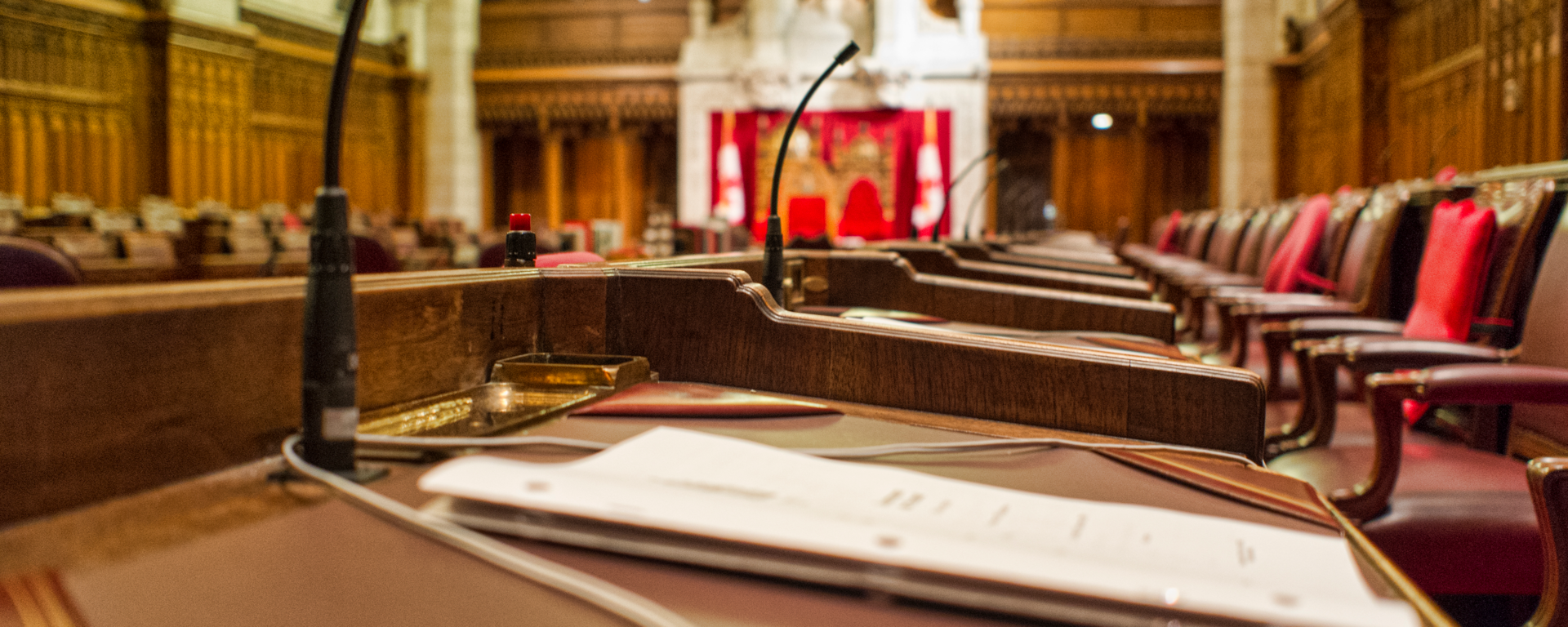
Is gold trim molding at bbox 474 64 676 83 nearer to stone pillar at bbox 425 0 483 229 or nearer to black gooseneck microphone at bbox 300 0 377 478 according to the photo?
stone pillar at bbox 425 0 483 229

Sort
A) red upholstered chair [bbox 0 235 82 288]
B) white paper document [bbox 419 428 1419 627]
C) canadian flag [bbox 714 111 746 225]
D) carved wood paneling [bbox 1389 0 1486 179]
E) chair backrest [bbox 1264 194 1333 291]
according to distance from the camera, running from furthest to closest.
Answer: canadian flag [bbox 714 111 746 225] < carved wood paneling [bbox 1389 0 1486 179] < chair backrest [bbox 1264 194 1333 291] < red upholstered chair [bbox 0 235 82 288] < white paper document [bbox 419 428 1419 627]

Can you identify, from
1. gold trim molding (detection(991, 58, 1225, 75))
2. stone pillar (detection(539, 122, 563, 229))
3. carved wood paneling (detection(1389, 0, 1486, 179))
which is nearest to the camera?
carved wood paneling (detection(1389, 0, 1486, 179))

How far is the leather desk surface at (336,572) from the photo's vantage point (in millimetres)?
497

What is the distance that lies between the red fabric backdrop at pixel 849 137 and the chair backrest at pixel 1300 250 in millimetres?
7207

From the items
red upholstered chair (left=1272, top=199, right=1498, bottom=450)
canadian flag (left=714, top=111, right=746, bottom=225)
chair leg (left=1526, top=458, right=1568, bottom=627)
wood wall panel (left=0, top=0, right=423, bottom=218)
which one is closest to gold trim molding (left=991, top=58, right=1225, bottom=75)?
canadian flag (left=714, top=111, right=746, bottom=225)

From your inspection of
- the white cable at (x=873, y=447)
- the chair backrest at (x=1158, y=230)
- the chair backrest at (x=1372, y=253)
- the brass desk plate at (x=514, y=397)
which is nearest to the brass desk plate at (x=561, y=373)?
the brass desk plate at (x=514, y=397)

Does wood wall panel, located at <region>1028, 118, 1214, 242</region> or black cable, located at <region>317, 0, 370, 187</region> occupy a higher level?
wood wall panel, located at <region>1028, 118, 1214, 242</region>

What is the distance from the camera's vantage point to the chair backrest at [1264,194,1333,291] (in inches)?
140

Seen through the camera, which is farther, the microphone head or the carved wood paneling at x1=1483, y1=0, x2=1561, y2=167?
the carved wood paneling at x1=1483, y1=0, x2=1561, y2=167

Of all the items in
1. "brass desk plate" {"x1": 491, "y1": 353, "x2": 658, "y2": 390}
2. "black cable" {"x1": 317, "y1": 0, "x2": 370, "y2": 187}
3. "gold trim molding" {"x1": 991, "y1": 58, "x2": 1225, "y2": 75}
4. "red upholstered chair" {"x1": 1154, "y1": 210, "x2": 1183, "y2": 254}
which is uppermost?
"gold trim molding" {"x1": 991, "y1": 58, "x2": 1225, "y2": 75}

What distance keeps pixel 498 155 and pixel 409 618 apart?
13781mm

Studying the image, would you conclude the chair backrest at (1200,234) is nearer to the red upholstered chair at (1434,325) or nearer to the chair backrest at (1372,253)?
the chair backrest at (1372,253)

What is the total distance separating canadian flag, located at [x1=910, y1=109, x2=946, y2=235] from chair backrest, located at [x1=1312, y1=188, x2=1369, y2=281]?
7.27m

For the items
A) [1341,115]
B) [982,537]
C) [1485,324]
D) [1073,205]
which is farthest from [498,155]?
[982,537]
